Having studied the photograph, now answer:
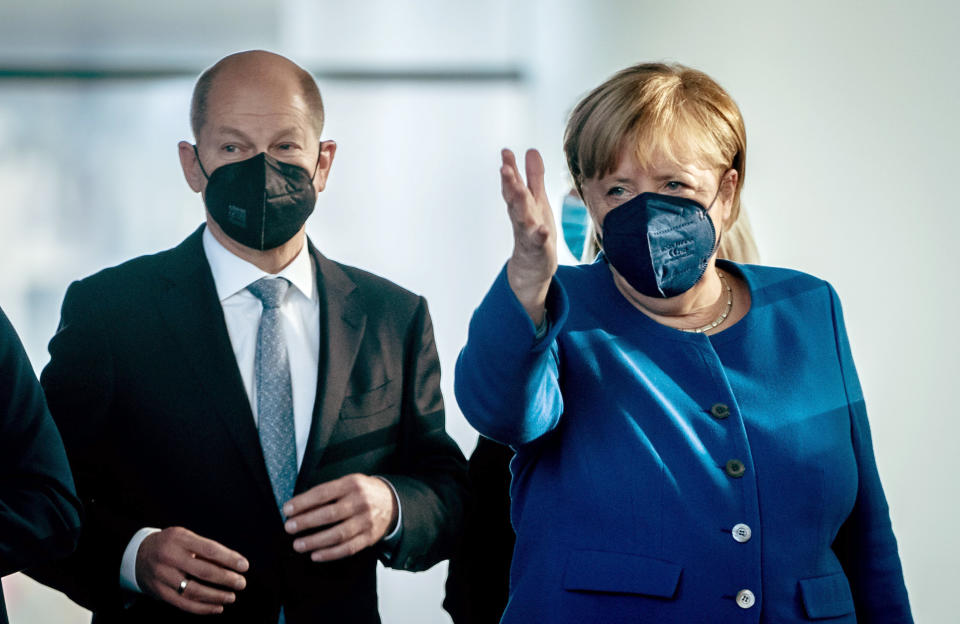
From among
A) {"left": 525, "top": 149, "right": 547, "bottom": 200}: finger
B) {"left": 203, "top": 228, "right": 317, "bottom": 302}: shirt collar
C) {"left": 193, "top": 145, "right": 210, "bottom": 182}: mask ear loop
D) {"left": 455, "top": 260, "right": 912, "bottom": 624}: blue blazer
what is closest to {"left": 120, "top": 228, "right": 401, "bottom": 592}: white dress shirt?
{"left": 203, "top": 228, "right": 317, "bottom": 302}: shirt collar

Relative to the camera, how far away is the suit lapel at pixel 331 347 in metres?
1.63

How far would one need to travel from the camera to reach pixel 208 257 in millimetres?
1697

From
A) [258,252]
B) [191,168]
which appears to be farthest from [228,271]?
[191,168]

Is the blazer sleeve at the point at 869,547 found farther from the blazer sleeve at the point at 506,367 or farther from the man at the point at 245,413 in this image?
the man at the point at 245,413

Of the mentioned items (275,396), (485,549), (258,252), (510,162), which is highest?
(510,162)

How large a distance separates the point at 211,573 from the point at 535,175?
81 cm

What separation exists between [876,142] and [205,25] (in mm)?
2032

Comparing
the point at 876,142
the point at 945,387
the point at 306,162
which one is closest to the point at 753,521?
the point at 306,162

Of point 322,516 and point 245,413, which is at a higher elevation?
point 245,413

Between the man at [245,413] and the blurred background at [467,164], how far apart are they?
441 millimetres

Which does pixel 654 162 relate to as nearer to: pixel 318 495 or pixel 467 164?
pixel 318 495

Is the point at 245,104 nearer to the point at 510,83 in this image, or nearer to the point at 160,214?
the point at 160,214

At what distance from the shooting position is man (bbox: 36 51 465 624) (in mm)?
1558

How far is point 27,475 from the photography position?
1.45m
